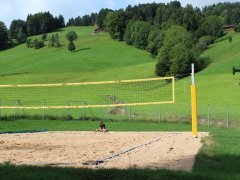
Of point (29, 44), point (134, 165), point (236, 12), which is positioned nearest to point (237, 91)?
point (134, 165)

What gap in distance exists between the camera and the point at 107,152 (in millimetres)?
12508

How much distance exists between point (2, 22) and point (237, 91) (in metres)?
97.7

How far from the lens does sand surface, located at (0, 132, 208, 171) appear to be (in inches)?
408

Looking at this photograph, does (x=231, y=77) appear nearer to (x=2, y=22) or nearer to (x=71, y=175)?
(x=71, y=175)

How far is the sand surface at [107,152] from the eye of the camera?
34.0ft

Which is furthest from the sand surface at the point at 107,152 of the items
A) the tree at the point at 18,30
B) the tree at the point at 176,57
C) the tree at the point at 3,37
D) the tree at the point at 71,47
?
the tree at the point at 18,30

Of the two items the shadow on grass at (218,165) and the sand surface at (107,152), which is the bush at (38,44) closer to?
the sand surface at (107,152)

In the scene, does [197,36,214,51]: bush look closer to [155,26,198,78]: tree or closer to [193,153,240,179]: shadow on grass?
[155,26,198,78]: tree

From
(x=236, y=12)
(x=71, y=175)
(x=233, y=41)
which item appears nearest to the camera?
(x=71, y=175)

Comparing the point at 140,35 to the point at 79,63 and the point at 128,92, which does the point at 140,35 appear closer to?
the point at 79,63

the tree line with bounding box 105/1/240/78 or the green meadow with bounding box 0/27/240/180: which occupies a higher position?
the tree line with bounding box 105/1/240/78

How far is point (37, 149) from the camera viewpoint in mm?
13922

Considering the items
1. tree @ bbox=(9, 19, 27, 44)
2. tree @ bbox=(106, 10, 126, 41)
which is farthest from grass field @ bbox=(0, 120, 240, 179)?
tree @ bbox=(9, 19, 27, 44)

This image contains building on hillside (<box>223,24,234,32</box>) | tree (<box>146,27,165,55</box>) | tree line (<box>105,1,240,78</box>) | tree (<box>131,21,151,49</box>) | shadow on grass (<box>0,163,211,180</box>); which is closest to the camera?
shadow on grass (<box>0,163,211,180</box>)
